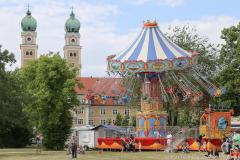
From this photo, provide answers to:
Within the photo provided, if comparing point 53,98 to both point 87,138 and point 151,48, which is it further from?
point 151,48

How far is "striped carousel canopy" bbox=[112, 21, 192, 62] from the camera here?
5247cm

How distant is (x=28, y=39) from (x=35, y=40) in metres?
2.05

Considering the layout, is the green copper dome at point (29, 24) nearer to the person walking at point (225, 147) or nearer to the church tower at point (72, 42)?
the church tower at point (72, 42)

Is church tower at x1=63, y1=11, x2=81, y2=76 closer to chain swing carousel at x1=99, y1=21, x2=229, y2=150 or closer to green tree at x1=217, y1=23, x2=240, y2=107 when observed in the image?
green tree at x1=217, y1=23, x2=240, y2=107

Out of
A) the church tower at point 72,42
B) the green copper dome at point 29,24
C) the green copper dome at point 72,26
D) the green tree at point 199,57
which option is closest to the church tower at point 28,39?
the green copper dome at point 29,24

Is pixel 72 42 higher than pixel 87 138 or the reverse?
higher

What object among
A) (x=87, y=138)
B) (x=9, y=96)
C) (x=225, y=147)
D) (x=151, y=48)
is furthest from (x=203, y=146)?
(x=87, y=138)

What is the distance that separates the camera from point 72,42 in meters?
192

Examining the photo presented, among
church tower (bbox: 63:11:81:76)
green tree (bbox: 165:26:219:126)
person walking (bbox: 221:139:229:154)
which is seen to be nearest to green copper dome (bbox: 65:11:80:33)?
church tower (bbox: 63:11:81:76)

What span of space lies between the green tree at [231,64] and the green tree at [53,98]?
15.1 m

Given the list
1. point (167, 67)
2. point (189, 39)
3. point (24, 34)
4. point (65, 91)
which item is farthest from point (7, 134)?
point (24, 34)

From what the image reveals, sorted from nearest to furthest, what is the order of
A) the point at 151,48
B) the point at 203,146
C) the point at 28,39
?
1. the point at 203,146
2. the point at 151,48
3. the point at 28,39

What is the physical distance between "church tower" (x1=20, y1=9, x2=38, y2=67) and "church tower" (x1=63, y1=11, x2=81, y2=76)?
32.4ft

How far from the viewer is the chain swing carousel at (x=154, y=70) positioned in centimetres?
5191
